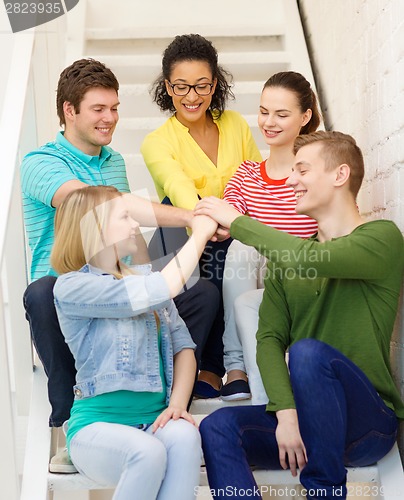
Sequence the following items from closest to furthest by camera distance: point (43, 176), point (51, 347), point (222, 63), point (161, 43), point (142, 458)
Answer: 1. point (142, 458)
2. point (51, 347)
3. point (43, 176)
4. point (222, 63)
5. point (161, 43)

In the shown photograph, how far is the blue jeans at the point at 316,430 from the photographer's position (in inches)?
67.7

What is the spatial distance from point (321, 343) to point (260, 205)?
0.62 m

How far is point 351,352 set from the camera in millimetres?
1865

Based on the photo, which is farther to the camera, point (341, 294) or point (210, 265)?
point (210, 265)

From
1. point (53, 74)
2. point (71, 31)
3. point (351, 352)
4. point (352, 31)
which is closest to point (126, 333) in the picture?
point (351, 352)

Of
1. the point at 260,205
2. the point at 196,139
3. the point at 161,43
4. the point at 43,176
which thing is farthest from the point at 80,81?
the point at 161,43

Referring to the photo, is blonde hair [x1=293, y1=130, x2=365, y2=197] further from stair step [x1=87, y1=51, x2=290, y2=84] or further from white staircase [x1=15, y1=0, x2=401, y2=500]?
stair step [x1=87, y1=51, x2=290, y2=84]

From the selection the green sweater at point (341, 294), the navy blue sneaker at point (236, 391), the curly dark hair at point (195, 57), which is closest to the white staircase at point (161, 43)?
the curly dark hair at point (195, 57)

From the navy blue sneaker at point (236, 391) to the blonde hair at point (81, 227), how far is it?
1.67 feet

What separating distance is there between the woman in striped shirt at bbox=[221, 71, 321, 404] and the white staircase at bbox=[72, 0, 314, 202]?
0.92m

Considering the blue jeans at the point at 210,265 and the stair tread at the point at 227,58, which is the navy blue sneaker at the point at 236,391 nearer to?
the blue jeans at the point at 210,265

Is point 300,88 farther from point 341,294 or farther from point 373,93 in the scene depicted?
point 341,294

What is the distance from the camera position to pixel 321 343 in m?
1.76

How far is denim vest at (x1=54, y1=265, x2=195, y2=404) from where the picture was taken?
6.00 ft
